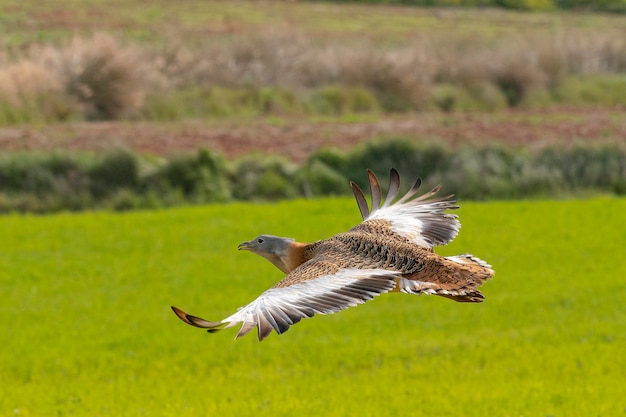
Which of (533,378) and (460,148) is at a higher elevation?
(533,378)

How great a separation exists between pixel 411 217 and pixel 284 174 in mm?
18987

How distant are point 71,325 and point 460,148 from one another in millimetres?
13788

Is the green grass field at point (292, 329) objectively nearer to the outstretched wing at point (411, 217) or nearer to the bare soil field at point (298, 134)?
the outstretched wing at point (411, 217)

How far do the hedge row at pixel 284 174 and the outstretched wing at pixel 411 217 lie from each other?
17551mm

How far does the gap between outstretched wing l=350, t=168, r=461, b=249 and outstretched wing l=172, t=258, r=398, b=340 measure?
1115 millimetres

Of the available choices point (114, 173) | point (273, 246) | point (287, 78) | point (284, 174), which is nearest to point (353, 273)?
point (273, 246)

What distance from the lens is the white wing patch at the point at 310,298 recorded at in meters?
5.39

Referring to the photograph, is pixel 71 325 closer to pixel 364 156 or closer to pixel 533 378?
pixel 533 378

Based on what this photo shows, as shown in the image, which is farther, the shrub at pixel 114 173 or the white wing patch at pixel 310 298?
the shrub at pixel 114 173

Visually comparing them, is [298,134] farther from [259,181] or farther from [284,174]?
[259,181]

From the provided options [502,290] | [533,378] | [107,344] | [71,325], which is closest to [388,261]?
[533,378]

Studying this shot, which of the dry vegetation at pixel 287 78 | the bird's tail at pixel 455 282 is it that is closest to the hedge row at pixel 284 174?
the dry vegetation at pixel 287 78

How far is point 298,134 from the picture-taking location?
31.5 metres

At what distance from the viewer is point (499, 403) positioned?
10.7m
